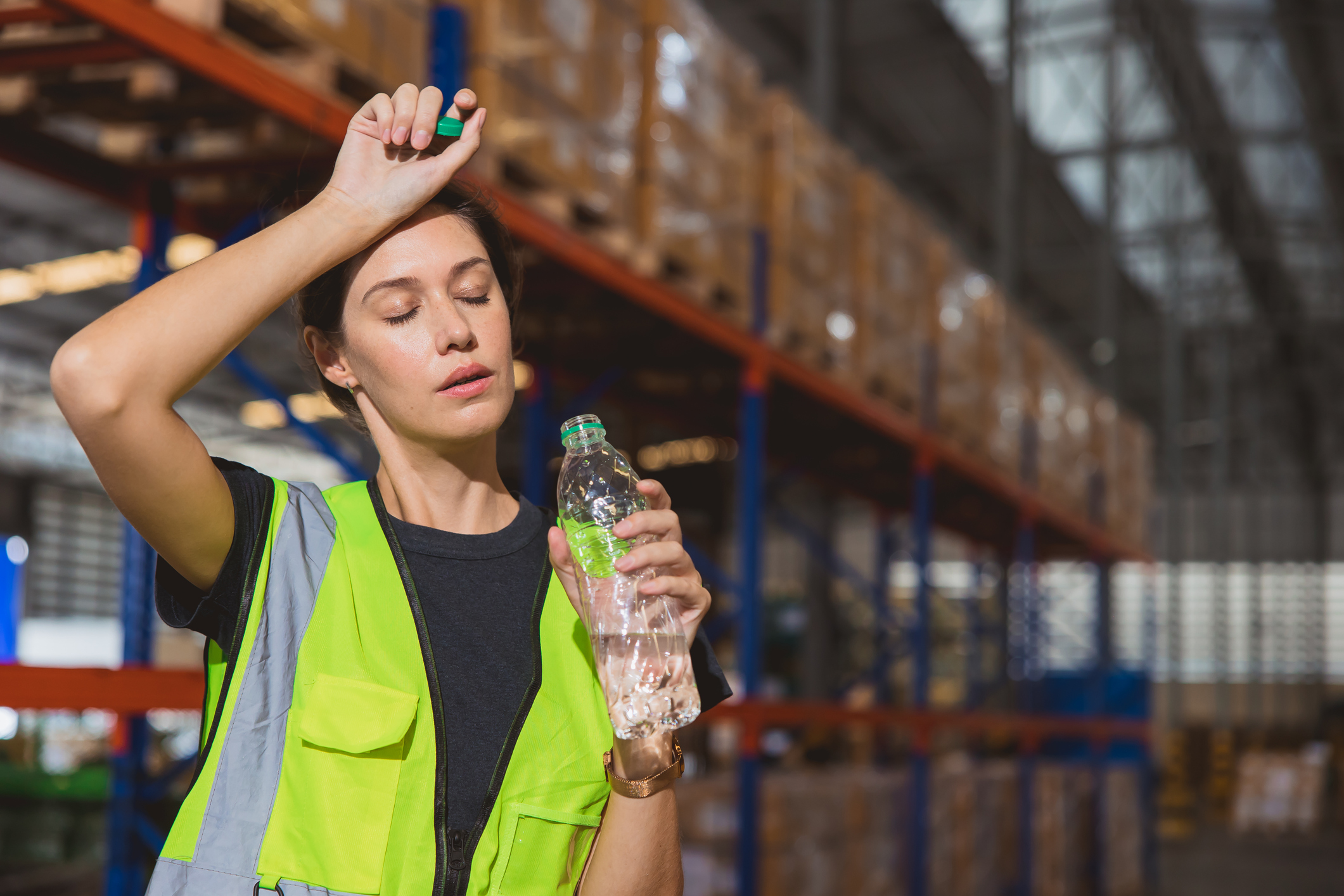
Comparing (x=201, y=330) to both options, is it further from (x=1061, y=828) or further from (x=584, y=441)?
(x=1061, y=828)

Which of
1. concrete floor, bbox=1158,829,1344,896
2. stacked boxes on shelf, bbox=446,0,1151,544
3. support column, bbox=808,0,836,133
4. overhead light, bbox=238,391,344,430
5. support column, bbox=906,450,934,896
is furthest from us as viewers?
overhead light, bbox=238,391,344,430

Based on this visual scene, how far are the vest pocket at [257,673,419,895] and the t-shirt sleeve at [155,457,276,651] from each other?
0.15 m

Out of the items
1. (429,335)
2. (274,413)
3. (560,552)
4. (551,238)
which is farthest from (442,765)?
(274,413)

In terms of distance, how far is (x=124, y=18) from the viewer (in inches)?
125

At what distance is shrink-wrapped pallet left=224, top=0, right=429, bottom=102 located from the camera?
12.2 feet

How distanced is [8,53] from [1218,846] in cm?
2184

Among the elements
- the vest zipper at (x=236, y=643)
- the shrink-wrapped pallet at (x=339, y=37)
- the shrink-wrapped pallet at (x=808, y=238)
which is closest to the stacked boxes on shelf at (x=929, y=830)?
the shrink-wrapped pallet at (x=808, y=238)

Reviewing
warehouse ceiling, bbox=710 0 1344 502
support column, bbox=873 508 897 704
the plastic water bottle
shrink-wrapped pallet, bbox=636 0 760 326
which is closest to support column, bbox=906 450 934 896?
support column, bbox=873 508 897 704

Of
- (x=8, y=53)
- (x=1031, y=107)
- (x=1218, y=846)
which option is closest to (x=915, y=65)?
(x=1031, y=107)

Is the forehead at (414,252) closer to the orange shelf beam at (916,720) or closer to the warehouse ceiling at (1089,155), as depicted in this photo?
the orange shelf beam at (916,720)

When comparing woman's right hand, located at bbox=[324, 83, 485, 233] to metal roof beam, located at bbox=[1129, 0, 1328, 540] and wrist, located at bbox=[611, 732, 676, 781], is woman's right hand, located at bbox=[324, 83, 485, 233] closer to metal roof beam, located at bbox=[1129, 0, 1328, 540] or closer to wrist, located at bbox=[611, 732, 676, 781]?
wrist, located at bbox=[611, 732, 676, 781]

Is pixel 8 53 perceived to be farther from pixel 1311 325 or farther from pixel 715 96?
pixel 1311 325

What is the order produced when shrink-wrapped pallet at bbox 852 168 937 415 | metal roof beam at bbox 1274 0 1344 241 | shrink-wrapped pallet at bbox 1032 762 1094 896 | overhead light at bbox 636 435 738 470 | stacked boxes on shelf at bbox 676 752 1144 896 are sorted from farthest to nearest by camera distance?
metal roof beam at bbox 1274 0 1344 241, shrink-wrapped pallet at bbox 1032 762 1094 896, overhead light at bbox 636 435 738 470, shrink-wrapped pallet at bbox 852 168 937 415, stacked boxes on shelf at bbox 676 752 1144 896

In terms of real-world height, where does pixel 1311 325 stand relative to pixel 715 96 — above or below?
above
